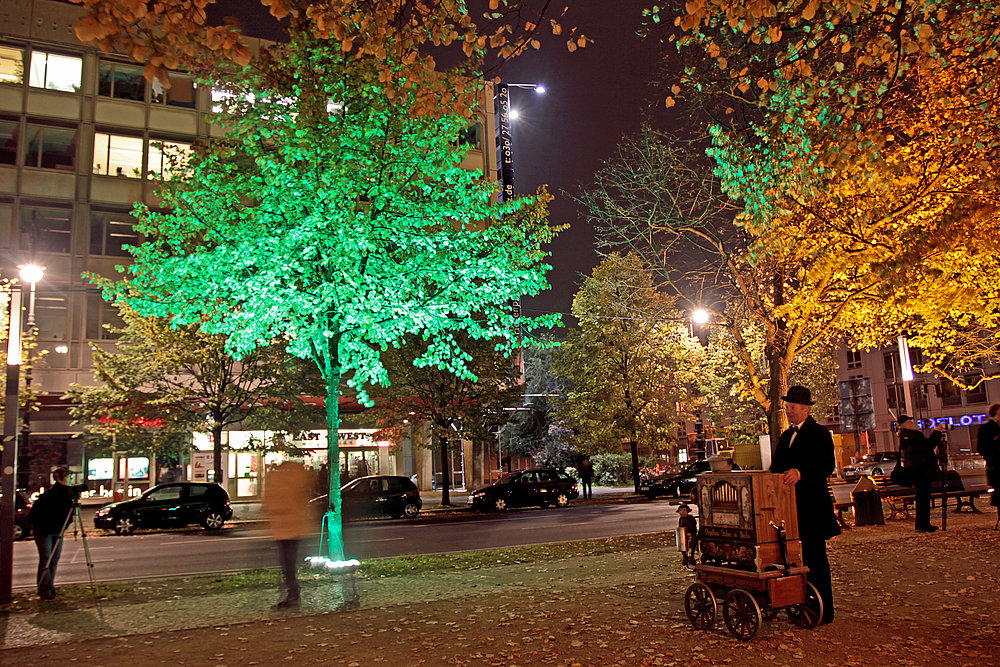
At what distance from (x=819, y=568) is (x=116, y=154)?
3680 cm

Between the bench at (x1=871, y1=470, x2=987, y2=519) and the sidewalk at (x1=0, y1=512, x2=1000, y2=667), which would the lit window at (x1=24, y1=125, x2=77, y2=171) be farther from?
the bench at (x1=871, y1=470, x2=987, y2=519)

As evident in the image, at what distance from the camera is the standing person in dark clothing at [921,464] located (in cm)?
1236

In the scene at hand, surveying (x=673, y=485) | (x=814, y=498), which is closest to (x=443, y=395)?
(x=673, y=485)

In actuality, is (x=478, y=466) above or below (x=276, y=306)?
below

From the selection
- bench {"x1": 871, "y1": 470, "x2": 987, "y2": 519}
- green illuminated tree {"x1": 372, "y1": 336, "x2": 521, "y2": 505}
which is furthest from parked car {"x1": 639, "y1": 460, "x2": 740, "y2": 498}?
bench {"x1": 871, "y1": 470, "x2": 987, "y2": 519}

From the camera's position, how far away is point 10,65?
110 ft

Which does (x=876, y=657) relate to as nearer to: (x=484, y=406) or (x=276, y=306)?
(x=276, y=306)

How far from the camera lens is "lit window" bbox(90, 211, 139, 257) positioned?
110 feet

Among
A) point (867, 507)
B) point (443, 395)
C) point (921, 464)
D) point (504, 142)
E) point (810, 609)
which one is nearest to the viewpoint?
point (810, 609)

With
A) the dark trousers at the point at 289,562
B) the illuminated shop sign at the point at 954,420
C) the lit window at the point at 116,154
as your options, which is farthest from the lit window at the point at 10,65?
the illuminated shop sign at the point at 954,420

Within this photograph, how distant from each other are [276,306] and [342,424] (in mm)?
25899

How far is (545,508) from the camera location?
28359mm

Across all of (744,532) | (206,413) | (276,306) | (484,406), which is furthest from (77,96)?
(744,532)

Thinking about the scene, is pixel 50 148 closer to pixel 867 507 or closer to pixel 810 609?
pixel 867 507
